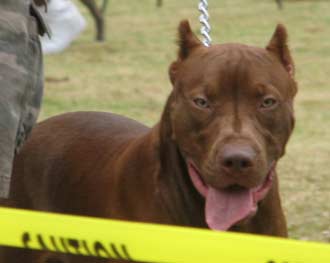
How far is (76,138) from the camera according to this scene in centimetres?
502

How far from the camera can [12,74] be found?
4020 mm

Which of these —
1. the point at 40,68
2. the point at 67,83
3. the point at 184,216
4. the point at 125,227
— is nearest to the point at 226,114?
the point at 184,216

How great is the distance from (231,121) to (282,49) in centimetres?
47

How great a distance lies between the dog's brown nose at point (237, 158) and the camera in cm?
388

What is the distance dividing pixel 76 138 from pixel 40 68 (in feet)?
2.45

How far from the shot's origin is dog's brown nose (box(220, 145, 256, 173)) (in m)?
3.88

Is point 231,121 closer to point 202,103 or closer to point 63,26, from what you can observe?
point 202,103

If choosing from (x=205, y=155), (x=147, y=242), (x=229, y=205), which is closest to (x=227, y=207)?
(x=229, y=205)

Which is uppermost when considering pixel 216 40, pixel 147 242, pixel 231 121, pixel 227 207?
pixel 147 242

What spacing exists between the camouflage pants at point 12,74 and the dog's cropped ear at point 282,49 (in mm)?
886

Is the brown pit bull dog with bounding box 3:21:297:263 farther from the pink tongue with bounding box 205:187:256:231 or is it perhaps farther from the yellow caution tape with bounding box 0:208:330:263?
the yellow caution tape with bounding box 0:208:330:263

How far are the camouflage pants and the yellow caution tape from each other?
72 centimetres

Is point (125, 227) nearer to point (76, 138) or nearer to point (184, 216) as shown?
point (184, 216)

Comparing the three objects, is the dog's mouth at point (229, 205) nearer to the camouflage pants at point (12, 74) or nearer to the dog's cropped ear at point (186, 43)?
the dog's cropped ear at point (186, 43)
